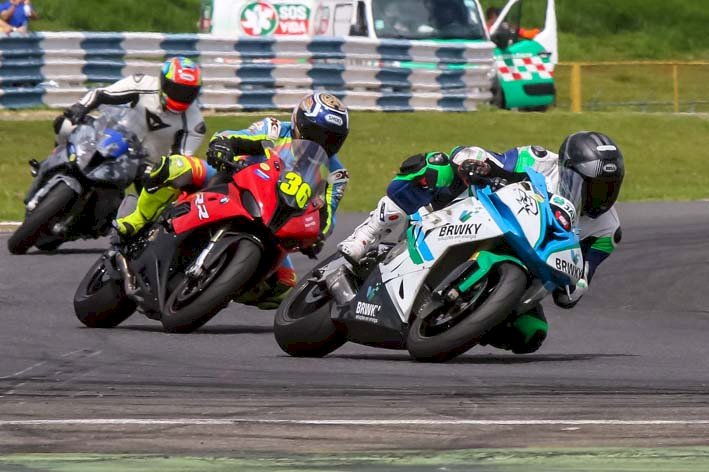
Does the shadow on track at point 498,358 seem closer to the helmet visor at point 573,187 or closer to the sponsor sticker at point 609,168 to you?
the helmet visor at point 573,187

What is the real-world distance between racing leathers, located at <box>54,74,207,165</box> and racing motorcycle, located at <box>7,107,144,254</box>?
0.07m

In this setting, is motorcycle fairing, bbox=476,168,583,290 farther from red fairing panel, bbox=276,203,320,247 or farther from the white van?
the white van

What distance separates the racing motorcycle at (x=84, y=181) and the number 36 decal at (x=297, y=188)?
11.1 feet

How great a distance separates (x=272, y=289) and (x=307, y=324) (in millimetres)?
1315

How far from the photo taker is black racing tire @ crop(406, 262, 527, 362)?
7480mm

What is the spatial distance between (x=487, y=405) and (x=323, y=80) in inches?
666

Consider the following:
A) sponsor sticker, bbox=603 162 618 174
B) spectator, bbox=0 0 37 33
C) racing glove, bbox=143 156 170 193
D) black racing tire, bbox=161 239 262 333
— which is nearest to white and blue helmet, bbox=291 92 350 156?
black racing tire, bbox=161 239 262 333

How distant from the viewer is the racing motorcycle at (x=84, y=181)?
40.1ft

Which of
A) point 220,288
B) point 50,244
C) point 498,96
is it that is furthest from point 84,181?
point 498,96

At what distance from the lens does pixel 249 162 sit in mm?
9164

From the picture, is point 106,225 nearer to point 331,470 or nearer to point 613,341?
point 613,341

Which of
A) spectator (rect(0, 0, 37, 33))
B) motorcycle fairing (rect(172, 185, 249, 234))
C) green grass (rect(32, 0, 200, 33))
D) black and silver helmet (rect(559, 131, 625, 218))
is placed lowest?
green grass (rect(32, 0, 200, 33))

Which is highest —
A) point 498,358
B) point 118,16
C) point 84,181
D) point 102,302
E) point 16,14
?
point 498,358

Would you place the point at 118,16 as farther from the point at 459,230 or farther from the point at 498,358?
the point at 459,230
